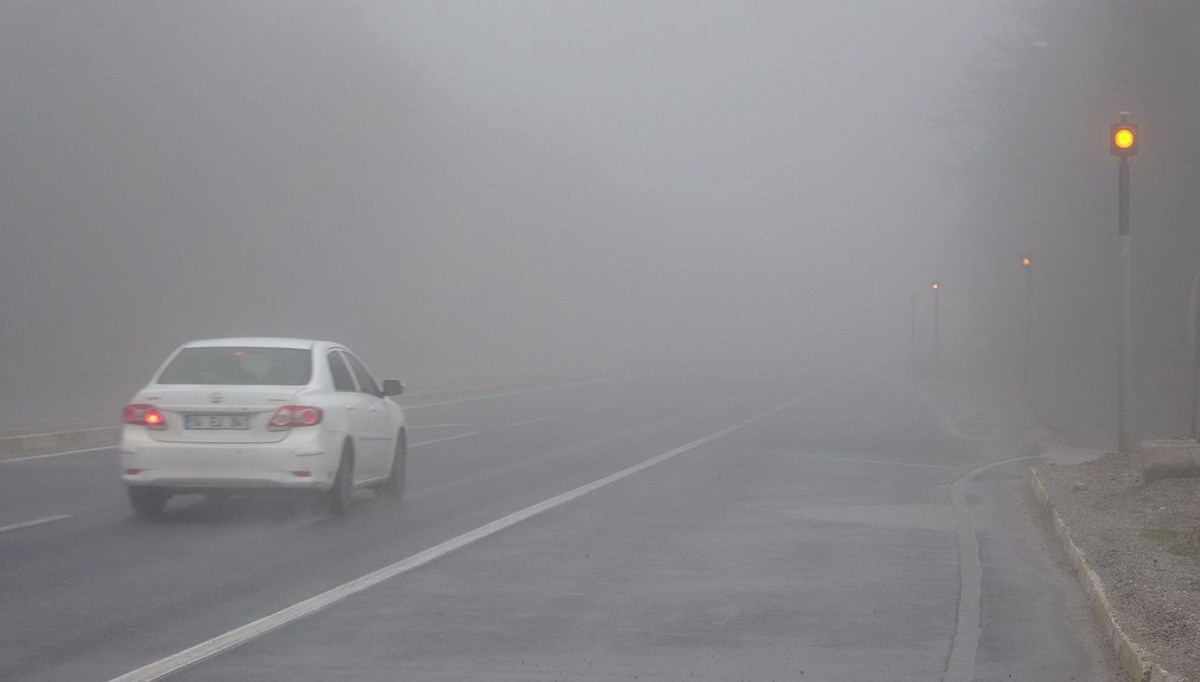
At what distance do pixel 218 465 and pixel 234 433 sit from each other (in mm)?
302

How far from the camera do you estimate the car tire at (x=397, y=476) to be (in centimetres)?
1588

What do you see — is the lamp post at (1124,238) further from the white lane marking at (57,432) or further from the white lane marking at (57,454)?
the white lane marking at (57,432)

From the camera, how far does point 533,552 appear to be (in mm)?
11961

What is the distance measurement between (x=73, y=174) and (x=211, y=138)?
6.35 metres

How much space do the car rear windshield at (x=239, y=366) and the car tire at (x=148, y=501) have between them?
3.23 feet

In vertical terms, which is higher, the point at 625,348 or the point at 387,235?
the point at 387,235

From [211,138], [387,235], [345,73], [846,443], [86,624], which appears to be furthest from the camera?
[387,235]

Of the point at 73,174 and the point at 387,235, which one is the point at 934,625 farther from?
the point at 387,235

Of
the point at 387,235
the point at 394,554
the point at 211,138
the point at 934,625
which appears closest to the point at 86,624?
the point at 394,554

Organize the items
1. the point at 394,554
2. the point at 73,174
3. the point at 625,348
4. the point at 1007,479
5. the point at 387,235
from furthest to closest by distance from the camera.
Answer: the point at 625,348 < the point at 387,235 < the point at 73,174 < the point at 1007,479 < the point at 394,554

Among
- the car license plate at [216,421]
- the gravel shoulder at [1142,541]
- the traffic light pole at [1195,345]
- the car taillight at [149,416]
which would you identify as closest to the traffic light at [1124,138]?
the traffic light pole at [1195,345]

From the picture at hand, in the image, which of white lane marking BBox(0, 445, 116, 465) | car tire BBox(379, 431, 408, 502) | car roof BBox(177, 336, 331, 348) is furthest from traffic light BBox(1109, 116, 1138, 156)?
white lane marking BBox(0, 445, 116, 465)

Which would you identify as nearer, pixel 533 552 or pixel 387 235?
pixel 533 552

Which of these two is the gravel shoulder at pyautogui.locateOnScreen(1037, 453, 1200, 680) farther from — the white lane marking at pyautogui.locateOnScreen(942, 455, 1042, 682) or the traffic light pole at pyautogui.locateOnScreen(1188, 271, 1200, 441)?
the traffic light pole at pyautogui.locateOnScreen(1188, 271, 1200, 441)
